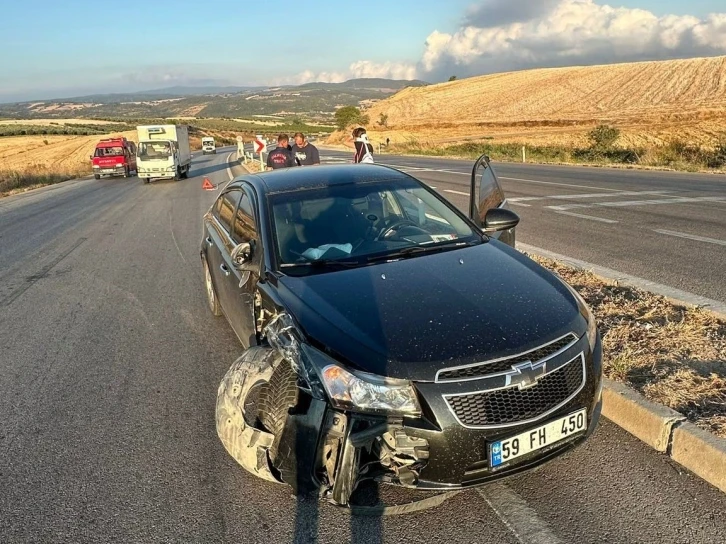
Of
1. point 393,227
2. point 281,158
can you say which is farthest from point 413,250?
point 281,158

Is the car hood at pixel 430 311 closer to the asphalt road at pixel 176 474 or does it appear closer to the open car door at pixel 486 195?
the asphalt road at pixel 176 474

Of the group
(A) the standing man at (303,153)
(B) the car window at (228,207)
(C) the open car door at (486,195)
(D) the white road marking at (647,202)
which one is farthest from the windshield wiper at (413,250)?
(A) the standing man at (303,153)

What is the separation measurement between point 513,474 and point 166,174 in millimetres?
27487

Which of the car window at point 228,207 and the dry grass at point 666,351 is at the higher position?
the car window at point 228,207

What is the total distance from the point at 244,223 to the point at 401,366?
2.39 m

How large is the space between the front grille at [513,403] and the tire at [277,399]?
0.80 metres

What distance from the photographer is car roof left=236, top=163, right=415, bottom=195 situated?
4863mm

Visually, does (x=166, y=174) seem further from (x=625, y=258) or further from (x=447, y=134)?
(x=447, y=134)

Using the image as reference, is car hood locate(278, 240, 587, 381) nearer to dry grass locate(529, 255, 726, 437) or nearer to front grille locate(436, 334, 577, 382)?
front grille locate(436, 334, 577, 382)

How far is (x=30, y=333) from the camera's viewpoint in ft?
20.7

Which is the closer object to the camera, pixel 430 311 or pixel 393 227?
pixel 430 311

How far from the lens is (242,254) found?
4238 millimetres

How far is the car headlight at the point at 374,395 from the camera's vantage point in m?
2.84

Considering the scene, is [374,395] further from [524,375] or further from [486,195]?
[486,195]
